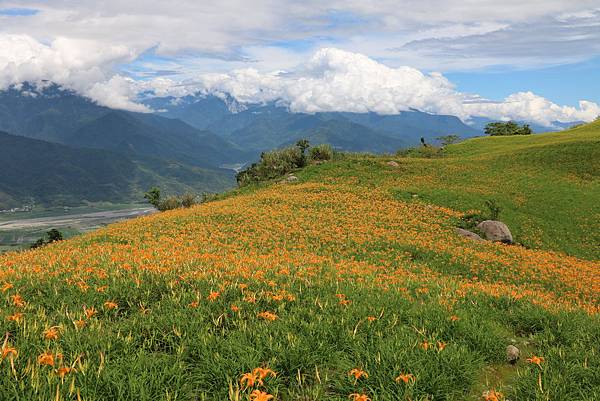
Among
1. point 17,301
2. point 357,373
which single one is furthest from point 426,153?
point 17,301

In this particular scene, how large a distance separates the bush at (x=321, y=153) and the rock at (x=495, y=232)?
2948 centimetres

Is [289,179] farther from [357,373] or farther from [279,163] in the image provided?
[357,373]

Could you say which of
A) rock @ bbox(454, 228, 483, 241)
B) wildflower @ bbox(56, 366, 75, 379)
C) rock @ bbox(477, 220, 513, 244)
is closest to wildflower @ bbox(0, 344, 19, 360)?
wildflower @ bbox(56, 366, 75, 379)

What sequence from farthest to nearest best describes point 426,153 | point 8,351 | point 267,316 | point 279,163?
point 426,153 < point 279,163 < point 267,316 < point 8,351

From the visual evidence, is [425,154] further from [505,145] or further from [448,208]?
[448,208]

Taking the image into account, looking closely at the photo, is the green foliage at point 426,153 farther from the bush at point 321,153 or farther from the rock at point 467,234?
the rock at point 467,234

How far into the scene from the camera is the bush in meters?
53.6

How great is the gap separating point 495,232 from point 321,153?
31965 millimetres

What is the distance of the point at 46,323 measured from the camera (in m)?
5.13

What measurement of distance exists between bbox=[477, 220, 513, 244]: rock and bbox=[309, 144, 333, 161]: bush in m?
29.5

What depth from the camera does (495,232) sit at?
25266 mm

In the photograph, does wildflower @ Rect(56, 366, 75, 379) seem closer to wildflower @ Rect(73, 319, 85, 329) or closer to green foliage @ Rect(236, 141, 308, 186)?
wildflower @ Rect(73, 319, 85, 329)

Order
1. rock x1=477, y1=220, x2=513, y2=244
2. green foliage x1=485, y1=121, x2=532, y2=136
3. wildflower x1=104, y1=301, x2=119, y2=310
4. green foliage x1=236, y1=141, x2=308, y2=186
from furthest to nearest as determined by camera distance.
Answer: green foliage x1=485, y1=121, x2=532, y2=136, green foliage x1=236, y1=141, x2=308, y2=186, rock x1=477, y1=220, x2=513, y2=244, wildflower x1=104, y1=301, x2=119, y2=310

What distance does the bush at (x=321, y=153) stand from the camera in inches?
2111
